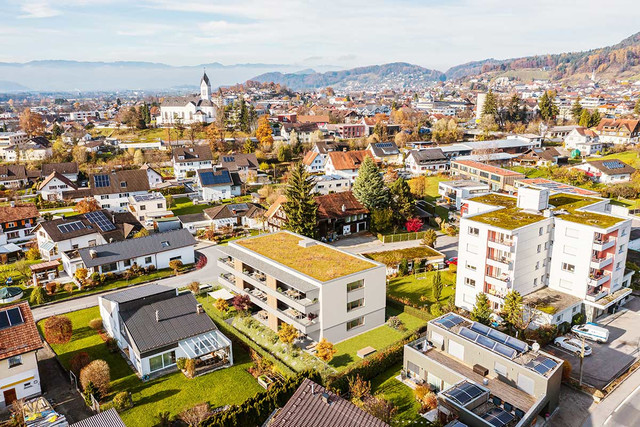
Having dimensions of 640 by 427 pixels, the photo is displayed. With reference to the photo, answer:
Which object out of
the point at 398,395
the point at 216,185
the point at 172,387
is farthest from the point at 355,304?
the point at 216,185

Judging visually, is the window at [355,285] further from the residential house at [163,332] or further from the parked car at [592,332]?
the parked car at [592,332]

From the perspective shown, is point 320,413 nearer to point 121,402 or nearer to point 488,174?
point 121,402

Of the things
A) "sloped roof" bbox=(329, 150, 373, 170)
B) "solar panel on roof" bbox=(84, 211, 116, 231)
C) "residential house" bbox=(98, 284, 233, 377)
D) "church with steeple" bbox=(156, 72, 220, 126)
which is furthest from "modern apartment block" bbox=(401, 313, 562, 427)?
"church with steeple" bbox=(156, 72, 220, 126)

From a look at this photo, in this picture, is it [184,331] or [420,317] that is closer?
[184,331]

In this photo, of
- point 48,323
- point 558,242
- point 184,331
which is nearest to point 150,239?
point 48,323

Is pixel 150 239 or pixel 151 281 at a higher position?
pixel 150 239

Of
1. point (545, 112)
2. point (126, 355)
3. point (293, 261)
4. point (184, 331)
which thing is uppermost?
point (545, 112)

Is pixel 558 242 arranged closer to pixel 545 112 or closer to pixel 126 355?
pixel 126 355
